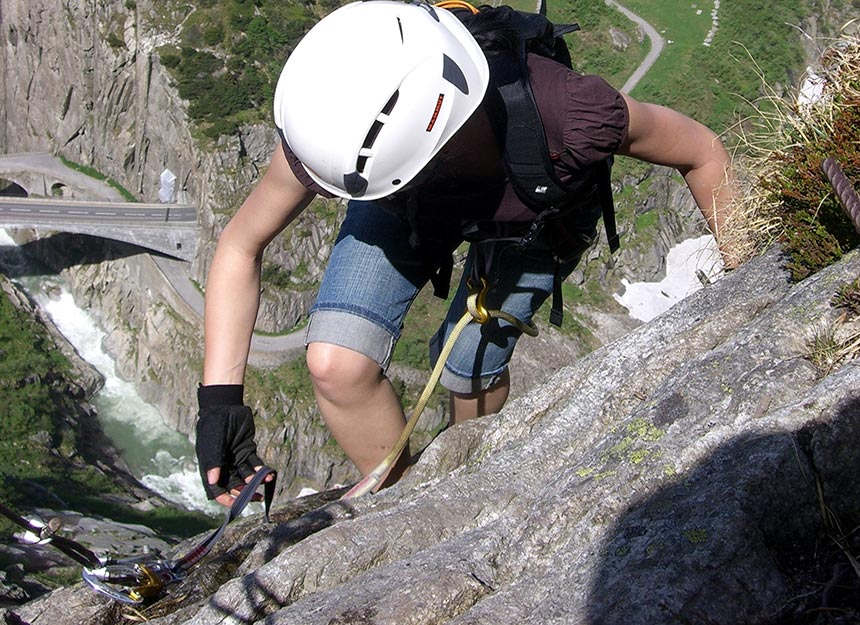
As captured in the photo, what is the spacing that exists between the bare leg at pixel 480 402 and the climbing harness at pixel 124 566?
179cm

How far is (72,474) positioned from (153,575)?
125 feet

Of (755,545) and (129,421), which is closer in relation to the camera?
(755,545)

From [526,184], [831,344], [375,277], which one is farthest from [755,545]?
[375,277]

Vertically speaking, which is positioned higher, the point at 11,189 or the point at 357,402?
the point at 357,402

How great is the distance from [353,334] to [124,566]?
2155mm

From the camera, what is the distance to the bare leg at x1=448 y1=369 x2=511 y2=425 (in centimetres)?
597

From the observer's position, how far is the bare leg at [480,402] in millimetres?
5969

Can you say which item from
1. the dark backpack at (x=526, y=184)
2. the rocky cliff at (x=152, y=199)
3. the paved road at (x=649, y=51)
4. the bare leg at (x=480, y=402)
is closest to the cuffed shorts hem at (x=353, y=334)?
the dark backpack at (x=526, y=184)

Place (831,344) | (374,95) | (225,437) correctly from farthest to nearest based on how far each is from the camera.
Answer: (225,437)
(374,95)
(831,344)

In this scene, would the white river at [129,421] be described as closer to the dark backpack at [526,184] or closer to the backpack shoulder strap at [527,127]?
the dark backpack at [526,184]

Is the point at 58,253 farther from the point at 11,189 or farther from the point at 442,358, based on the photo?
the point at 442,358

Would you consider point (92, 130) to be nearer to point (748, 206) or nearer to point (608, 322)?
point (608, 322)

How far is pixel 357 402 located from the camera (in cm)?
477

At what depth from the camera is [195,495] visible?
140ft
